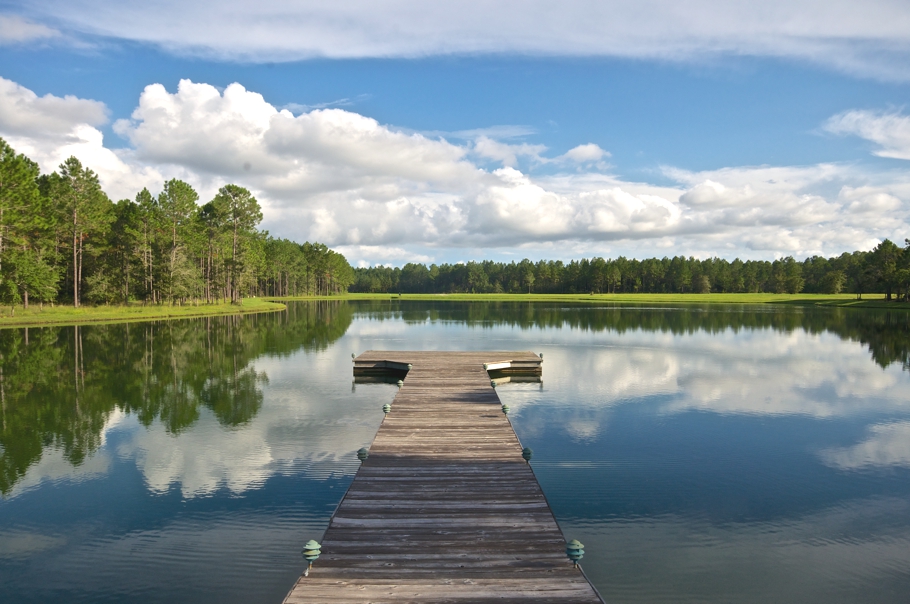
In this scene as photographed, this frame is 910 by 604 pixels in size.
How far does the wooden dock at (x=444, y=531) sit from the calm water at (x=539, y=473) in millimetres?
1093

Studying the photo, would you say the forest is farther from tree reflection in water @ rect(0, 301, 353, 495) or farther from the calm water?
the calm water

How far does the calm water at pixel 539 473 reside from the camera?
798 centimetres

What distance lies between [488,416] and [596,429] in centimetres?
332

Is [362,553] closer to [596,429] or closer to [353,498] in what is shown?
[353,498]

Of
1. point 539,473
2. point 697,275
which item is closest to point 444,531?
point 539,473

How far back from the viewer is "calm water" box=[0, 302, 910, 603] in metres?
7.98

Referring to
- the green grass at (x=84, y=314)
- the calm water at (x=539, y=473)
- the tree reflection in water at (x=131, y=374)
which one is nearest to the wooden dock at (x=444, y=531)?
the calm water at (x=539, y=473)

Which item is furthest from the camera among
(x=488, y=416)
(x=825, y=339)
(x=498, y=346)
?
(x=825, y=339)

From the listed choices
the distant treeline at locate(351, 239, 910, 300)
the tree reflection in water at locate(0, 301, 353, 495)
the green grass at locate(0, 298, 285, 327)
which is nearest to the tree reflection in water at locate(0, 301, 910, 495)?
the tree reflection in water at locate(0, 301, 353, 495)

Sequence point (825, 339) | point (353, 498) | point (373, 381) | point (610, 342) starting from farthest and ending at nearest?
point (825, 339)
point (610, 342)
point (373, 381)
point (353, 498)

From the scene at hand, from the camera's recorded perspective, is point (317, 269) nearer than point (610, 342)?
No

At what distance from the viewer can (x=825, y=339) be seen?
130ft

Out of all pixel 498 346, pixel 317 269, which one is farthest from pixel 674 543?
pixel 317 269

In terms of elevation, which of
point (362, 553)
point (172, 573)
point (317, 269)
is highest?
point (317, 269)
